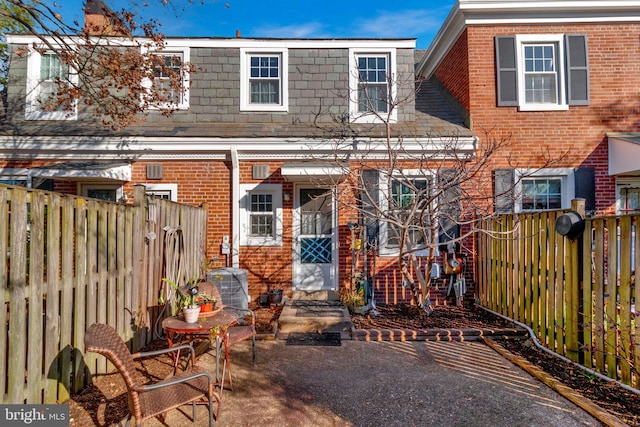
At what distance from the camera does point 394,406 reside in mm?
3674

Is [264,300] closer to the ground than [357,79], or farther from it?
closer to the ground

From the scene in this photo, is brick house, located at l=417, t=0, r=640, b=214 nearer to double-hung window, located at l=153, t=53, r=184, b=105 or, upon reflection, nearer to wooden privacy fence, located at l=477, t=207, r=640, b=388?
wooden privacy fence, located at l=477, t=207, r=640, b=388

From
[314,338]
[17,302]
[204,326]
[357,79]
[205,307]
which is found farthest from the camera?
[357,79]

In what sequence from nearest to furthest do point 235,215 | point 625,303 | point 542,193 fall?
point 625,303 < point 235,215 < point 542,193

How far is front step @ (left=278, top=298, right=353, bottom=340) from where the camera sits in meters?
6.11

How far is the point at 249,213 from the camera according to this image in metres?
8.16

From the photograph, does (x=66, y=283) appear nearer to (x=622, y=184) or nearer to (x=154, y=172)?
(x=154, y=172)

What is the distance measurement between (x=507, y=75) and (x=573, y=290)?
5.45 m

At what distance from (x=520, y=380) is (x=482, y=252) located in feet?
11.7

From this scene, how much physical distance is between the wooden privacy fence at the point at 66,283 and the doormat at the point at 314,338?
6.67ft

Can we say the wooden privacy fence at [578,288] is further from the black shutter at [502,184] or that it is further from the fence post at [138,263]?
the fence post at [138,263]

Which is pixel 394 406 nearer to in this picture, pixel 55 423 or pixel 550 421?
pixel 550 421

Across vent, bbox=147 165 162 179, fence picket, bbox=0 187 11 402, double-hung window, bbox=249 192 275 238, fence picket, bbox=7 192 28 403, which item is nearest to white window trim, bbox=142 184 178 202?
vent, bbox=147 165 162 179

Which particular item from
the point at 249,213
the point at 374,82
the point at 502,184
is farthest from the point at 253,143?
the point at 502,184
